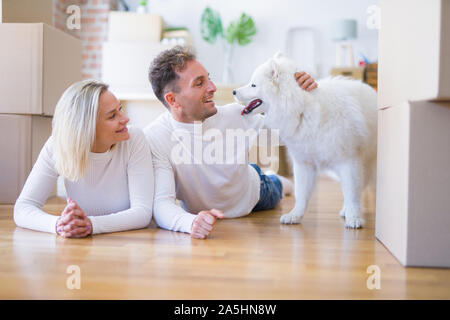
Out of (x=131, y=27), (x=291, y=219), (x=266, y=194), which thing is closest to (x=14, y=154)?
(x=266, y=194)

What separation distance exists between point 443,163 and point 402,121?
0.18 metres

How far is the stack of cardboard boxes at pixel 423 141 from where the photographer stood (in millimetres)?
1176

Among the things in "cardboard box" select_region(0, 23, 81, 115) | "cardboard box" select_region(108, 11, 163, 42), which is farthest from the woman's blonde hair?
"cardboard box" select_region(108, 11, 163, 42)

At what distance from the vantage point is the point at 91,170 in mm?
1698

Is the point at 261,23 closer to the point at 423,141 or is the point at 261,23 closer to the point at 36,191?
the point at 36,191

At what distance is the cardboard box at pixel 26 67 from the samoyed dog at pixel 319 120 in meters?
1.19

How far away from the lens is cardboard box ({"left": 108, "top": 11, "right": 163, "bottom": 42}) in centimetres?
471

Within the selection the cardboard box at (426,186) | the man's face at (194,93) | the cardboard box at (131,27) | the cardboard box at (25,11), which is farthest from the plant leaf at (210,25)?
the cardboard box at (426,186)

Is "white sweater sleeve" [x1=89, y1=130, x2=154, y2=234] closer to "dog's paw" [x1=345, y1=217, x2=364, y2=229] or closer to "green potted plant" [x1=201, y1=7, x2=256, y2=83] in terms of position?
"dog's paw" [x1=345, y1=217, x2=364, y2=229]

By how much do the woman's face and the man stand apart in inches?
8.7

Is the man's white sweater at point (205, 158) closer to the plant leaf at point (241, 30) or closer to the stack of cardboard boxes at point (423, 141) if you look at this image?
the stack of cardboard boxes at point (423, 141)
